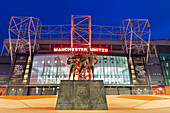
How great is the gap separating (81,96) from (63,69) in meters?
37.0

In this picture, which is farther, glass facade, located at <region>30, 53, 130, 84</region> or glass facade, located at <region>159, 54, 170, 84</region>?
glass facade, located at <region>159, 54, 170, 84</region>

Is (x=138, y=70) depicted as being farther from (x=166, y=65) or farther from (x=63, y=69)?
(x=63, y=69)

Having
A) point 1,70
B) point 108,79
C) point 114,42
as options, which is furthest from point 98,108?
point 1,70

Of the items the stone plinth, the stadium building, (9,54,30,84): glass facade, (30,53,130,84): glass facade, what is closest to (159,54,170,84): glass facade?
Answer: the stadium building

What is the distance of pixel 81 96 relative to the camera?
7.01m

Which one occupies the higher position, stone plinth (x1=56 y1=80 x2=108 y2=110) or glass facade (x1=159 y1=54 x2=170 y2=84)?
glass facade (x1=159 y1=54 x2=170 y2=84)

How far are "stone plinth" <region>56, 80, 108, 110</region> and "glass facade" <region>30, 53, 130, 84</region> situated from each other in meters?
33.7

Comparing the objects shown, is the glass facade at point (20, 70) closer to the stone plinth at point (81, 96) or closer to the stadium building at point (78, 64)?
the stadium building at point (78, 64)

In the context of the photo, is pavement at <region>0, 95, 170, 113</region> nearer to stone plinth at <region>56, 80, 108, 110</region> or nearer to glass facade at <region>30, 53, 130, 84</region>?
stone plinth at <region>56, 80, 108, 110</region>

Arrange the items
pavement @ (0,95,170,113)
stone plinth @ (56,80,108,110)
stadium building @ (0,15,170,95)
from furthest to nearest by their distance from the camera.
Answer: stadium building @ (0,15,170,95)
stone plinth @ (56,80,108,110)
pavement @ (0,95,170,113)

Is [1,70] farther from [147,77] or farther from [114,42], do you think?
[147,77]

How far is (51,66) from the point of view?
43500 millimetres

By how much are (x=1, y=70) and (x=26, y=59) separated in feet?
40.9

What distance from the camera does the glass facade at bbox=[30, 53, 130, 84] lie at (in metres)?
41.8
